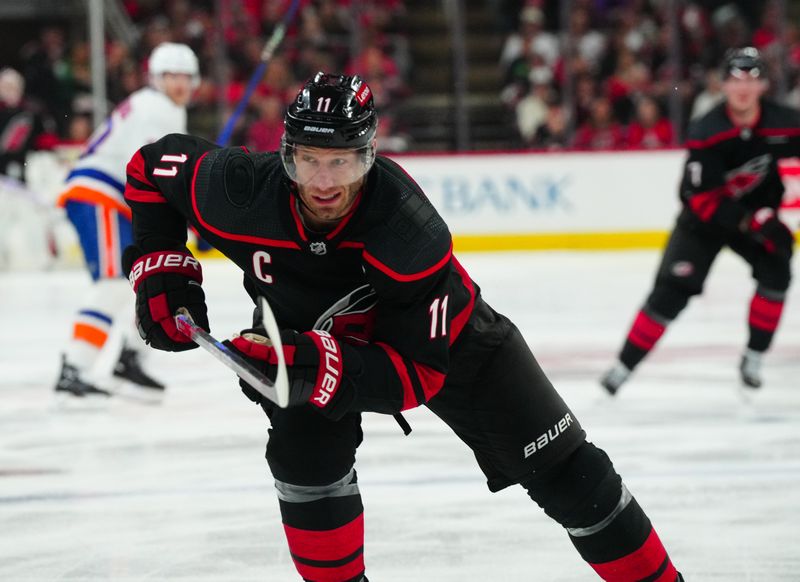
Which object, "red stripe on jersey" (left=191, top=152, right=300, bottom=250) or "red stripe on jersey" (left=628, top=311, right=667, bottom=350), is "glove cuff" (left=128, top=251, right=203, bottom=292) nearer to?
"red stripe on jersey" (left=191, top=152, right=300, bottom=250)

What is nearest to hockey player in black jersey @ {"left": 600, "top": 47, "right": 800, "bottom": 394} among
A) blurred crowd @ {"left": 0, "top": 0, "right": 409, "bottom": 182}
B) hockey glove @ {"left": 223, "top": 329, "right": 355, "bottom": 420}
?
hockey glove @ {"left": 223, "top": 329, "right": 355, "bottom": 420}

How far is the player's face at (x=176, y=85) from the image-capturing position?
5.01 m

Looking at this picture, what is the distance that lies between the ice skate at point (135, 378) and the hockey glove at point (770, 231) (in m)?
2.20

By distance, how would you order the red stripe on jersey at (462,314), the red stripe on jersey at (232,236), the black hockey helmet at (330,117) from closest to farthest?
the black hockey helmet at (330,117) < the red stripe on jersey at (232,236) < the red stripe on jersey at (462,314)

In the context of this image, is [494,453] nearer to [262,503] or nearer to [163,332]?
[163,332]

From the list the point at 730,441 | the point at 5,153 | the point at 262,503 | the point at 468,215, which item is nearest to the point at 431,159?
the point at 468,215

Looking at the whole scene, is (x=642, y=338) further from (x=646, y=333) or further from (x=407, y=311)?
(x=407, y=311)

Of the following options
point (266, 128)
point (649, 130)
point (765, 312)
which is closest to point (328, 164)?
point (765, 312)

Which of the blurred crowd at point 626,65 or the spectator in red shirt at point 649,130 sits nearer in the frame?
the spectator in red shirt at point 649,130

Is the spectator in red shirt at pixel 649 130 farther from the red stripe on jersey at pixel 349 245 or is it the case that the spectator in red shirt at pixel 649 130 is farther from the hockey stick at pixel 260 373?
the hockey stick at pixel 260 373

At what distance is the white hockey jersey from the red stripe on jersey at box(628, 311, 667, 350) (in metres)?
→ 1.80

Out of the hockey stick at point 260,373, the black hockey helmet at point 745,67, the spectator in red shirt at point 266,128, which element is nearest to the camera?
the hockey stick at point 260,373

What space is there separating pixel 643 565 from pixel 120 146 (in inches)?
125

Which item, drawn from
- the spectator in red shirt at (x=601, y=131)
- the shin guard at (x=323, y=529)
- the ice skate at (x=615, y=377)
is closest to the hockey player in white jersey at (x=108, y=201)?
the ice skate at (x=615, y=377)
